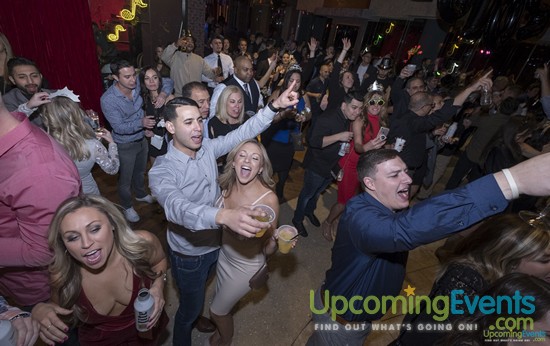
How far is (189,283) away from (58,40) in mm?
5273

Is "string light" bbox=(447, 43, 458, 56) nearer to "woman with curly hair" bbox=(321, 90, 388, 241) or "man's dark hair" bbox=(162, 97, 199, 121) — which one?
"woman with curly hair" bbox=(321, 90, 388, 241)

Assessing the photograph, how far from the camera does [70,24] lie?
5055 millimetres

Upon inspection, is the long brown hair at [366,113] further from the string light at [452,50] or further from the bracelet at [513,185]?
the string light at [452,50]

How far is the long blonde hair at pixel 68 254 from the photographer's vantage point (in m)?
1.46

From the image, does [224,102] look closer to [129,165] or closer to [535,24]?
[129,165]

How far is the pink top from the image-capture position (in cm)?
140

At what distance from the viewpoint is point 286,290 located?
11.0 feet

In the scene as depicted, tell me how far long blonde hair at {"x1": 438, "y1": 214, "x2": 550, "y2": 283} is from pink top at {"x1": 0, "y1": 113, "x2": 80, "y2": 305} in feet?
7.75

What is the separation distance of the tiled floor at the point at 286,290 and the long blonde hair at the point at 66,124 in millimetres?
1643

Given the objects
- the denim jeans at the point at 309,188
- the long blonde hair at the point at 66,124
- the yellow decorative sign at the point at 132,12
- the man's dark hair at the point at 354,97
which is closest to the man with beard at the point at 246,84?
the denim jeans at the point at 309,188

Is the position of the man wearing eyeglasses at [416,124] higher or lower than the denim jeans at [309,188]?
higher

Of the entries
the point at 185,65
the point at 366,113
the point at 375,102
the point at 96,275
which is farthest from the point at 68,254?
the point at 185,65

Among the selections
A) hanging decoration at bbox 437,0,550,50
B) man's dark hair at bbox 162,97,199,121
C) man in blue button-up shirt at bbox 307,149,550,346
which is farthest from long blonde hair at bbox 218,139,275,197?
hanging decoration at bbox 437,0,550,50

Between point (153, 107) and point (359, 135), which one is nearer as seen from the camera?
point (359, 135)
